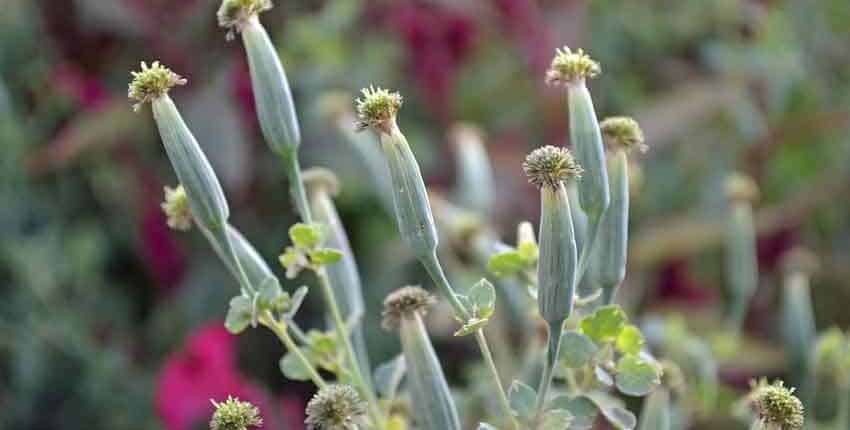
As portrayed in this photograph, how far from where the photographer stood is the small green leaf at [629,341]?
1.19ft

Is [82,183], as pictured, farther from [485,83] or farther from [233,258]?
[233,258]

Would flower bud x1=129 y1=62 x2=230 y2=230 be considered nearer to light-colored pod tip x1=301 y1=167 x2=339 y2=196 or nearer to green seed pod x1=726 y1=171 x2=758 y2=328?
light-colored pod tip x1=301 y1=167 x2=339 y2=196

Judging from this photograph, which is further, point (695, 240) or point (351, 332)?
point (695, 240)

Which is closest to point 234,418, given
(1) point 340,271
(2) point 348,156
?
(1) point 340,271

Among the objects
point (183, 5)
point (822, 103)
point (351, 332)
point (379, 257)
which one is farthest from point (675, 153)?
point (351, 332)

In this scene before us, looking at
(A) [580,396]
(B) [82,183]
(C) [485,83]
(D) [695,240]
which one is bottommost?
(A) [580,396]

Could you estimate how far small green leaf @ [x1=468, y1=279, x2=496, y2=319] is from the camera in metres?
0.33

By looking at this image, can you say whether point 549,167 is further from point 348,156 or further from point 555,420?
point 348,156

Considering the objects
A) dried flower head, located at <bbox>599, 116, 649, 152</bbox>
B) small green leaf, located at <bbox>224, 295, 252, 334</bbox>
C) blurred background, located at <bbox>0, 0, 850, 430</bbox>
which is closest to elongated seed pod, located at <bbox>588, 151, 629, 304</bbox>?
dried flower head, located at <bbox>599, 116, 649, 152</bbox>

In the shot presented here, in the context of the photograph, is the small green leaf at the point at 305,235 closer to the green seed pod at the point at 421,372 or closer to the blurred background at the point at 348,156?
the green seed pod at the point at 421,372

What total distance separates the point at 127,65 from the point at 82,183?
10 centimetres

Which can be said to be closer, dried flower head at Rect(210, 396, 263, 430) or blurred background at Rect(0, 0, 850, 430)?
dried flower head at Rect(210, 396, 263, 430)

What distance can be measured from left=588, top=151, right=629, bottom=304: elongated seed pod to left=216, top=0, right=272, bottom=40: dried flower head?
121 millimetres

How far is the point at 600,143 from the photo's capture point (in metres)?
0.35
